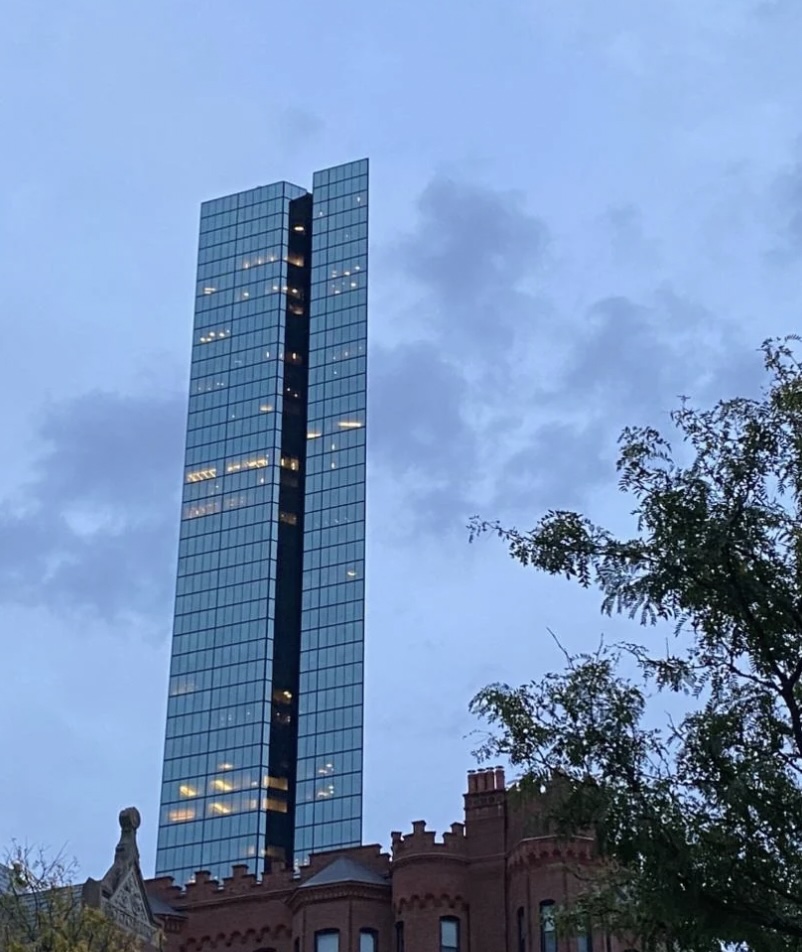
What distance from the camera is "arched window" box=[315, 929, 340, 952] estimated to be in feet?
208

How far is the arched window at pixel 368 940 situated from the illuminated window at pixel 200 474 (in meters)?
125

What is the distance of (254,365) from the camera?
191500mm

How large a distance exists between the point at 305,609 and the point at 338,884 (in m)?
111

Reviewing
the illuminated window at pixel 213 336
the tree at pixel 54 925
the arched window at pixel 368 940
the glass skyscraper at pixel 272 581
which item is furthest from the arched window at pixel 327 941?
the illuminated window at pixel 213 336

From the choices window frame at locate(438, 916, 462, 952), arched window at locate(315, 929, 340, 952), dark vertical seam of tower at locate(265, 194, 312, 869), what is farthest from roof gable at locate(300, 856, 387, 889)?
dark vertical seam of tower at locate(265, 194, 312, 869)

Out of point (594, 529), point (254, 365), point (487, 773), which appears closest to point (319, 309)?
point (254, 365)

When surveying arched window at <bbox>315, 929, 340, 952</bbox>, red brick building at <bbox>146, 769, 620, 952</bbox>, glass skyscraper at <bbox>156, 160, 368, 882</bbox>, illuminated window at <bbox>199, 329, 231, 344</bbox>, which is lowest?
arched window at <bbox>315, 929, 340, 952</bbox>

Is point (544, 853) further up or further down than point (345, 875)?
further down

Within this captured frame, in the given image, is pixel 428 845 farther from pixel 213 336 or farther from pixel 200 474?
pixel 213 336

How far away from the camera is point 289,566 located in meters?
178

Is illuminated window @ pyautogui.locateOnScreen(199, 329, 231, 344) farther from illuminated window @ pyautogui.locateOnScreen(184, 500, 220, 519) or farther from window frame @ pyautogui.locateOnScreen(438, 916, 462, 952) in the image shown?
window frame @ pyautogui.locateOnScreen(438, 916, 462, 952)

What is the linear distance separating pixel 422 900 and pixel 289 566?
115685 mm

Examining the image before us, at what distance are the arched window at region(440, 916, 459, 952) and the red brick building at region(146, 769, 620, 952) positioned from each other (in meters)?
0.04

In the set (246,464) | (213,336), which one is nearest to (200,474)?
(246,464)
